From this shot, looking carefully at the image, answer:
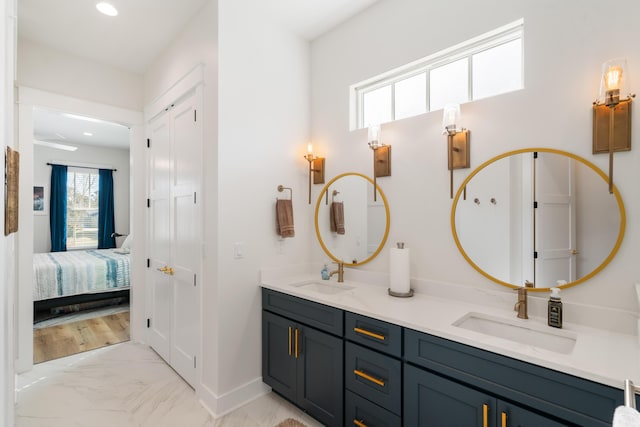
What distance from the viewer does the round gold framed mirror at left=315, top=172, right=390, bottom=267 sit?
234 centimetres

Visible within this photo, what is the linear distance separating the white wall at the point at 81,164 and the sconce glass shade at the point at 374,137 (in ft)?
20.1

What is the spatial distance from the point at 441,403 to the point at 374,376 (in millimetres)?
363

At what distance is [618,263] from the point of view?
4.74ft

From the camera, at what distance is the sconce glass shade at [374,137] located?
2.23m

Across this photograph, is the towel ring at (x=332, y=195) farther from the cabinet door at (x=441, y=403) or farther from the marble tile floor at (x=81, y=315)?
the marble tile floor at (x=81, y=315)

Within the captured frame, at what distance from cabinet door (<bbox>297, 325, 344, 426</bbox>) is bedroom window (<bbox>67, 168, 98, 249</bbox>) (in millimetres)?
6463

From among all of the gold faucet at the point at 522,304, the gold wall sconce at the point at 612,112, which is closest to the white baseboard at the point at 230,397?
the gold faucet at the point at 522,304

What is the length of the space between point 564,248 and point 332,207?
1.55m

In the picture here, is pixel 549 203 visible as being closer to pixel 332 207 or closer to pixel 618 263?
pixel 618 263

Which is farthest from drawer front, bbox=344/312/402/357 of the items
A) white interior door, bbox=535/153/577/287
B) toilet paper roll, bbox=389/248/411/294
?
white interior door, bbox=535/153/577/287

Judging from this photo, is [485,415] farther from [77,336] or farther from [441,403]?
[77,336]

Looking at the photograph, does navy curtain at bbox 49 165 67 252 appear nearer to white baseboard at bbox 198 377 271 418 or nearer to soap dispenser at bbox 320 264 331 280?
white baseboard at bbox 198 377 271 418

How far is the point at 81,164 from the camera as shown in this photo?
6375 millimetres

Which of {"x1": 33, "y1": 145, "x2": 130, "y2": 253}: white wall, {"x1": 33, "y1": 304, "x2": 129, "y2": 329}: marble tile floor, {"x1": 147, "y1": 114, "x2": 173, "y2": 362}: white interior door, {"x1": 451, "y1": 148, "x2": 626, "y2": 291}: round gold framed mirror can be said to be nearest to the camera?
{"x1": 451, "y1": 148, "x2": 626, "y2": 291}: round gold framed mirror
